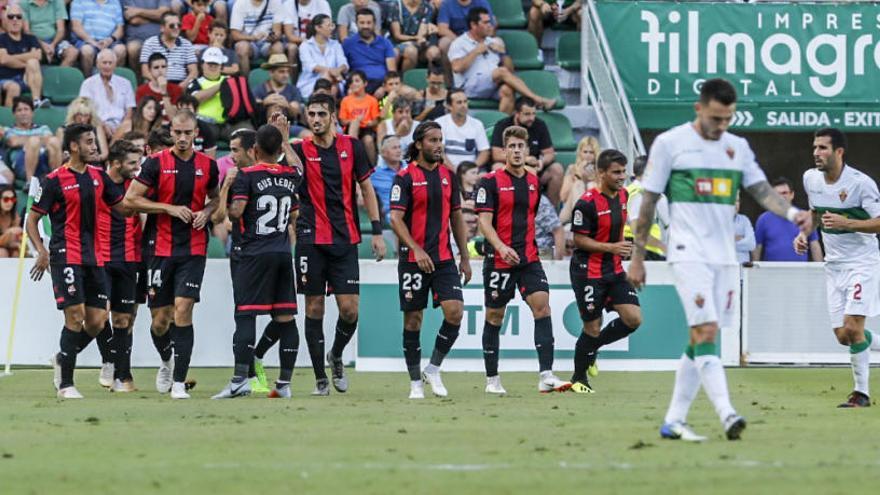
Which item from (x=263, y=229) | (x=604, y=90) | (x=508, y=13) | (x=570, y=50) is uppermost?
(x=508, y=13)

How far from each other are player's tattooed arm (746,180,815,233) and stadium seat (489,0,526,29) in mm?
15461

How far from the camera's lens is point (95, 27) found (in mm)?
23125

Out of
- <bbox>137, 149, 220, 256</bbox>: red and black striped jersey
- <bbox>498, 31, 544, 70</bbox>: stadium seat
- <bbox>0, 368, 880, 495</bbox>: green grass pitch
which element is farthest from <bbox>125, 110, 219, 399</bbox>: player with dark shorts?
<bbox>498, 31, 544, 70</bbox>: stadium seat

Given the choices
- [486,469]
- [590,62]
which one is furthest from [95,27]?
[486,469]

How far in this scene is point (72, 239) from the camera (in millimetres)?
13758

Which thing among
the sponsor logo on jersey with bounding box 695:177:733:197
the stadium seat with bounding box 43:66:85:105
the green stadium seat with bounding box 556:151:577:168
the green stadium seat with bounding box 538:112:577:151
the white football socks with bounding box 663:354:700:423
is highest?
the stadium seat with bounding box 43:66:85:105

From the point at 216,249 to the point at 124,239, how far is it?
16.2 feet

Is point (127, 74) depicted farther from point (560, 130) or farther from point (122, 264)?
point (122, 264)

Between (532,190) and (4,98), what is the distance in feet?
34.4

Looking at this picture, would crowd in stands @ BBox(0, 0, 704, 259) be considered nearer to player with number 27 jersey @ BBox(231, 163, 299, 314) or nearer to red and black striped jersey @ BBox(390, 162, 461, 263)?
red and black striped jersey @ BBox(390, 162, 461, 263)

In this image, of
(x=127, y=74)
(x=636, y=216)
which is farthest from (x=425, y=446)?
(x=127, y=74)

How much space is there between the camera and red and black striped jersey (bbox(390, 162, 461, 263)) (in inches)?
542

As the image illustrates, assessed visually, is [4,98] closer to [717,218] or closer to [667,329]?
[667,329]

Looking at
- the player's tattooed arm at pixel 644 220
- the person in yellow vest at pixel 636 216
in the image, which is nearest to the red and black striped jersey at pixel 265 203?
the person in yellow vest at pixel 636 216
